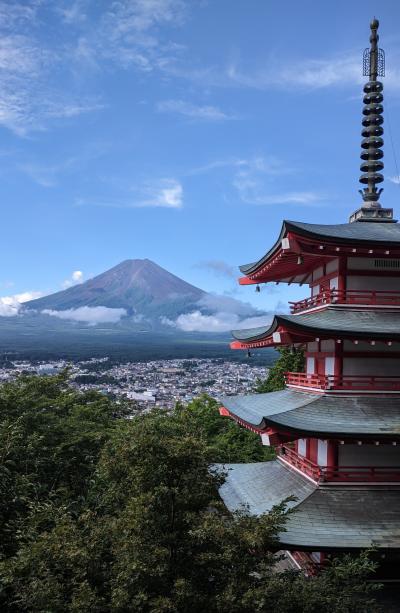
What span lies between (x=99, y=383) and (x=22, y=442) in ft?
185

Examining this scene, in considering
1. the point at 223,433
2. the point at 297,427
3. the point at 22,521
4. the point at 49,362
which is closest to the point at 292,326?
the point at 297,427

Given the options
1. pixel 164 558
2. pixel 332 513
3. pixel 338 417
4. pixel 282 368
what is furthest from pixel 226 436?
pixel 164 558

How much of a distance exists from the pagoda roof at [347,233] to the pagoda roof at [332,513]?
5534mm

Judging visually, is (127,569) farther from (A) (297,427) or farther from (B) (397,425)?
(B) (397,425)

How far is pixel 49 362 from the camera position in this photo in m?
114

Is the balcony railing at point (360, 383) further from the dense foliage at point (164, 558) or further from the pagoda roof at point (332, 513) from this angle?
the dense foliage at point (164, 558)

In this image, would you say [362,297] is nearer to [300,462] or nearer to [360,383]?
[360,383]

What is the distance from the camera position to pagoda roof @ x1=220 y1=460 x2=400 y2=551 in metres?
10.4

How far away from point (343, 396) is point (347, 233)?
3975mm

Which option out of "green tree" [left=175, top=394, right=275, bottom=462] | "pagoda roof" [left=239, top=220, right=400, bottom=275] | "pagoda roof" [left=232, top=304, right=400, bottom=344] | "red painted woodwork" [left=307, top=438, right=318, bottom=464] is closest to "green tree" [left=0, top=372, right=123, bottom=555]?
"green tree" [left=175, top=394, right=275, bottom=462]

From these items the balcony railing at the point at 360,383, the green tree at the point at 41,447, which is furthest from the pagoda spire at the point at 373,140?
the green tree at the point at 41,447

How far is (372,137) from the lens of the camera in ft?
49.6

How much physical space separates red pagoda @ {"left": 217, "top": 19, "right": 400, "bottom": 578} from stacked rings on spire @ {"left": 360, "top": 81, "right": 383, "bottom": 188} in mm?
28

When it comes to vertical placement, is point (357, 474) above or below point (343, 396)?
below
